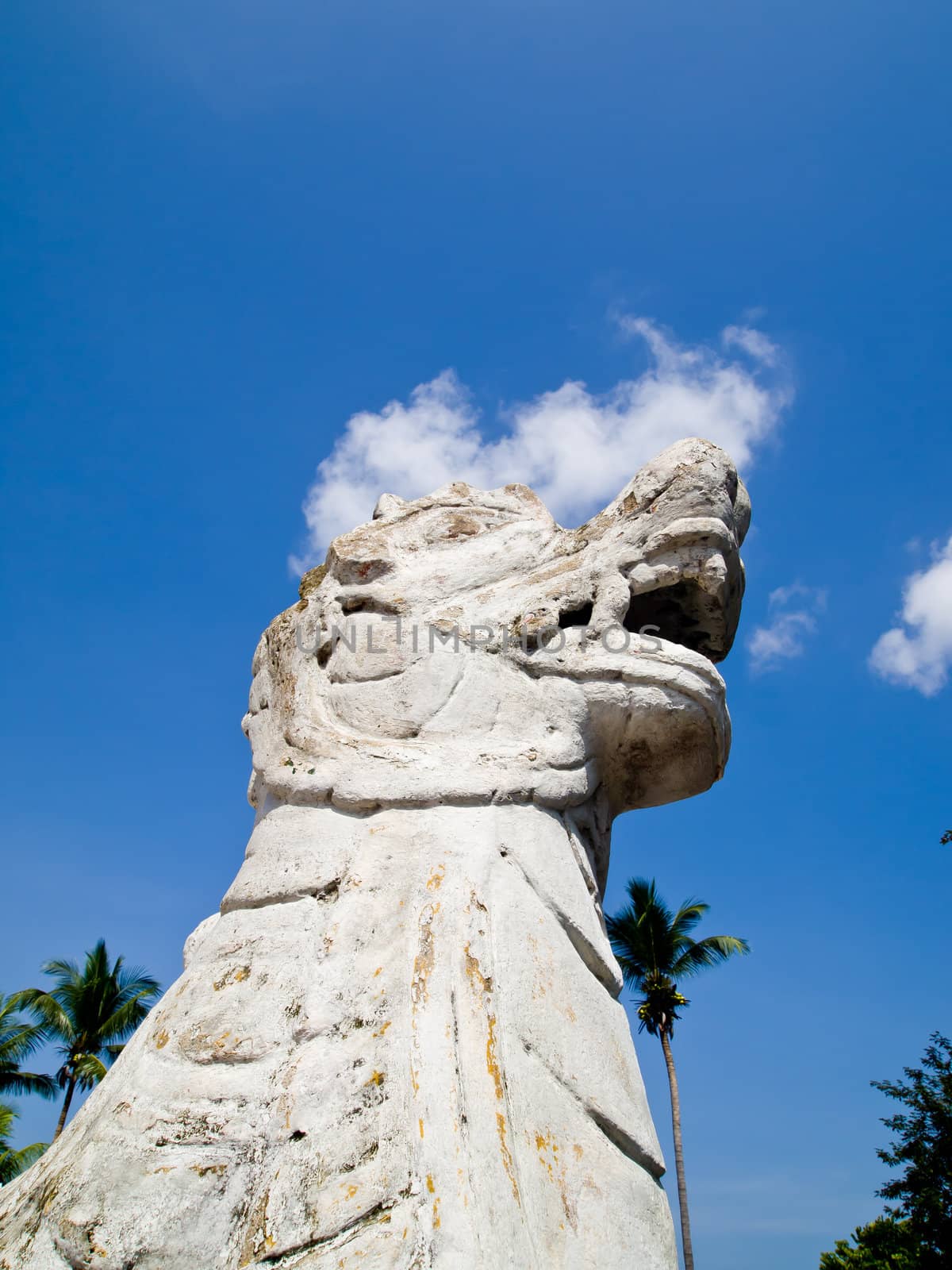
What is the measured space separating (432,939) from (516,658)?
1239 millimetres

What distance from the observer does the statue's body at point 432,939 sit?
79.9 inches

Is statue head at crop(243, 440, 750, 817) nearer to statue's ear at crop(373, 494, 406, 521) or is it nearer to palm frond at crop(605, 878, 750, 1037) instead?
statue's ear at crop(373, 494, 406, 521)

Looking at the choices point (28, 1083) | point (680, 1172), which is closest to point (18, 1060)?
point (28, 1083)

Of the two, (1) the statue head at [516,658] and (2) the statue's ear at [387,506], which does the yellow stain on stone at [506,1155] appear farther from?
(2) the statue's ear at [387,506]

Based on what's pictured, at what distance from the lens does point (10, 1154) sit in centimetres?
1761

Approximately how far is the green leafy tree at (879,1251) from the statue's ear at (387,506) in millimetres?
18537

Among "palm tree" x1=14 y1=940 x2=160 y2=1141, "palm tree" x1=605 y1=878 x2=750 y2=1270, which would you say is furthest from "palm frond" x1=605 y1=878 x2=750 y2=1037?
"palm tree" x1=14 y1=940 x2=160 y2=1141

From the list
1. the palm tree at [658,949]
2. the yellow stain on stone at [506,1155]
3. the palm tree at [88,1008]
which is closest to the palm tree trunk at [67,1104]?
the palm tree at [88,1008]

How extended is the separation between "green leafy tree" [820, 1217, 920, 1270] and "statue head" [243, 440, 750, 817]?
18209mm

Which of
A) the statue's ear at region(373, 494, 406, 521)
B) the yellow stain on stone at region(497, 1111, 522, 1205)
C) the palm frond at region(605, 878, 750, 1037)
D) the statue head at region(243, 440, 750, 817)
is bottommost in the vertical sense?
the yellow stain on stone at region(497, 1111, 522, 1205)

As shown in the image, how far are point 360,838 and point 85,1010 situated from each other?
20966 millimetres

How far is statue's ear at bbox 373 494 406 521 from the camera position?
431cm

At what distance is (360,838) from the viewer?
9.32 feet

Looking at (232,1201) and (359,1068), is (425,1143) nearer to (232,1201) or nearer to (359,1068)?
(359,1068)
